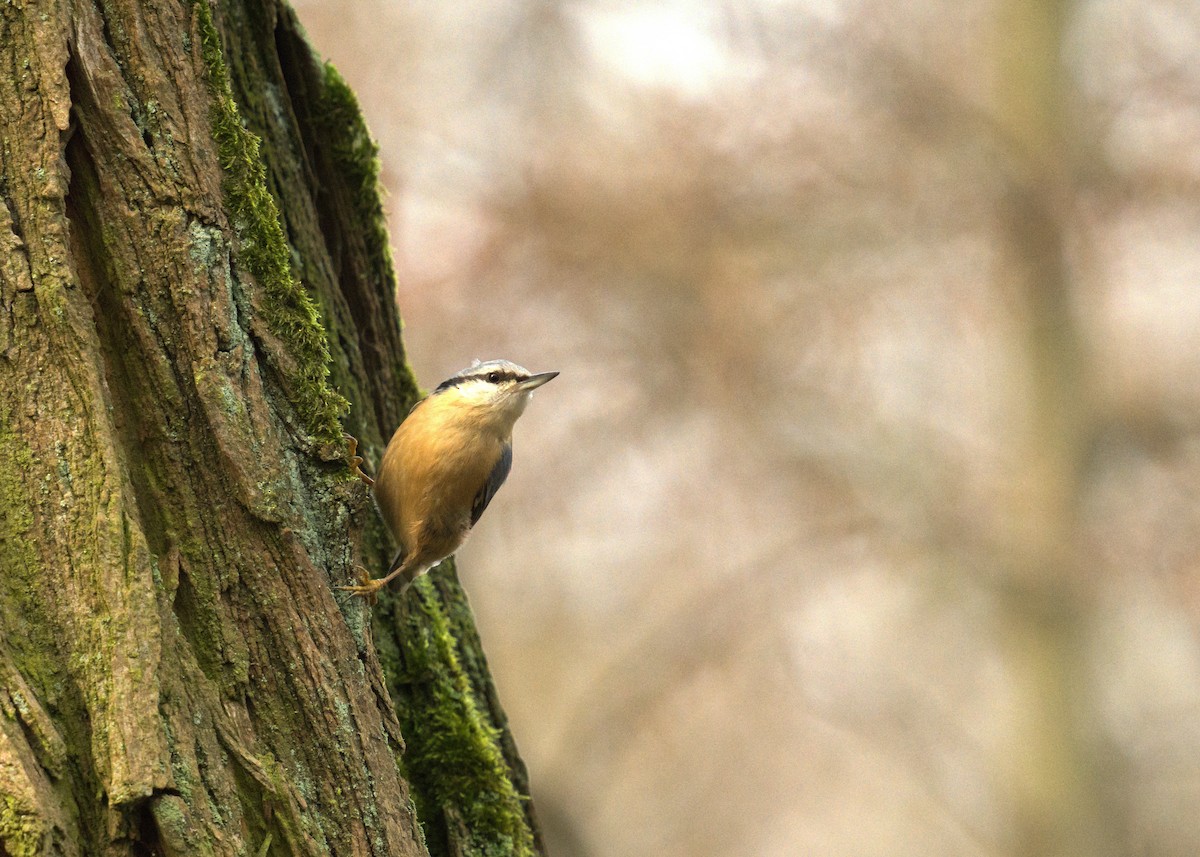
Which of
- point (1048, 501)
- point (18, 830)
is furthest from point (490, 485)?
point (1048, 501)

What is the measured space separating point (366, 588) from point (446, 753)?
414mm

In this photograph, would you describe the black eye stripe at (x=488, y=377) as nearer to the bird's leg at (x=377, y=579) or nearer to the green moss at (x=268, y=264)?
the bird's leg at (x=377, y=579)

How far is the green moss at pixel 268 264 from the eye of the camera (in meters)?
1.93

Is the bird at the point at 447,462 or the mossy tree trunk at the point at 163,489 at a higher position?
the bird at the point at 447,462

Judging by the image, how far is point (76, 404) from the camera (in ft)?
5.44

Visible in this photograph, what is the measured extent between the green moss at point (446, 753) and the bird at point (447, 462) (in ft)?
0.57

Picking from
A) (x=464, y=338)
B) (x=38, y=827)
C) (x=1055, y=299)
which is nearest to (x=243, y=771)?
(x=38, y=827)

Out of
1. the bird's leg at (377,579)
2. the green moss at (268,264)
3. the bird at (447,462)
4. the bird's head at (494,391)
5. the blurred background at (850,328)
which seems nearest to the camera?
the green moss at (268,264)

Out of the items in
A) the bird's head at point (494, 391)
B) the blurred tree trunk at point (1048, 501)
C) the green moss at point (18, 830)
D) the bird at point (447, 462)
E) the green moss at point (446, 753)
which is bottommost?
the green moss at point (18, 830)

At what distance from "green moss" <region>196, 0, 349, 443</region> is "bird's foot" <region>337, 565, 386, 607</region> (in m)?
0.27

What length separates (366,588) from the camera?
220 centimetres

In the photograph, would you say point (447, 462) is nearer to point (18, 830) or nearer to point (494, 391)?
point (494, 391)

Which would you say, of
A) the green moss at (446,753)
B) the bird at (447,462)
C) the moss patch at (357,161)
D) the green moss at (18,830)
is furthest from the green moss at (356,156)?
the green moss at (18,830)

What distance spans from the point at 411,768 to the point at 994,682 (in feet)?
23.7
